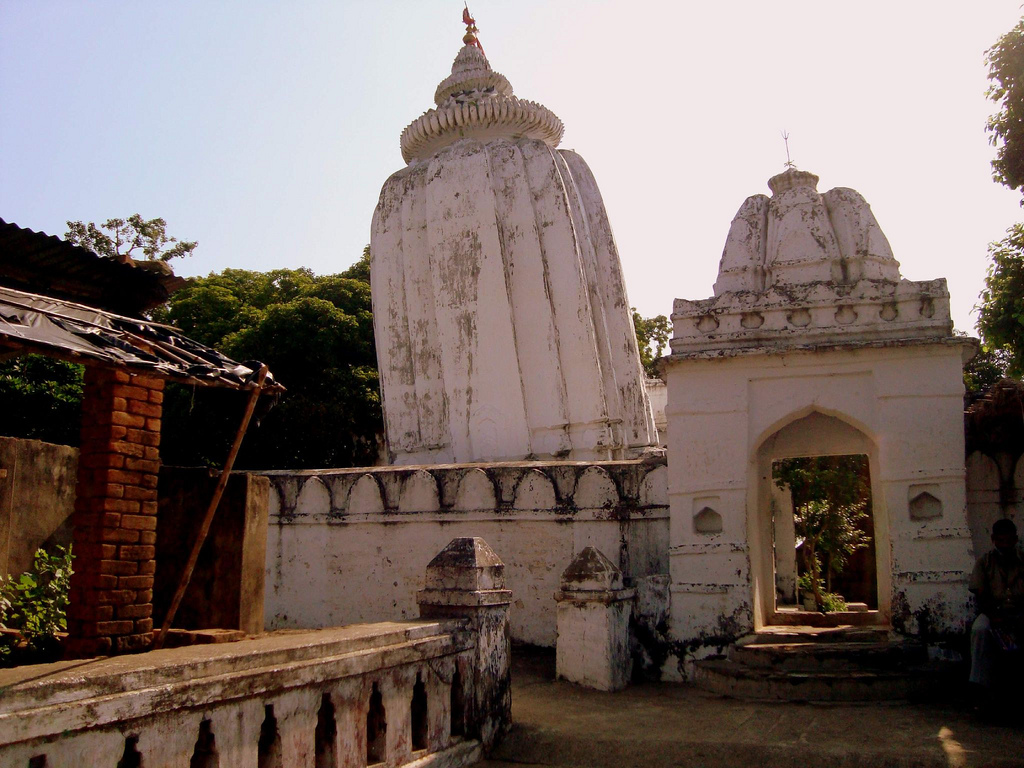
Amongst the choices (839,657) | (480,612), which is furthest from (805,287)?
(480,612)

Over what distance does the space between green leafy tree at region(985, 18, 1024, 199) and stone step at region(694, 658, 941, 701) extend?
185 inches

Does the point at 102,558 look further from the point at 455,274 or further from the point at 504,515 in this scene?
the point at 455,274

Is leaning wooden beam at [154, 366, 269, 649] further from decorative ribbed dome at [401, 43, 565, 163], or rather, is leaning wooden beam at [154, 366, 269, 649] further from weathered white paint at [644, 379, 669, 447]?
weathered white paint at [644, 379, 669, 447]

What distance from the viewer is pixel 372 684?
5.37 m

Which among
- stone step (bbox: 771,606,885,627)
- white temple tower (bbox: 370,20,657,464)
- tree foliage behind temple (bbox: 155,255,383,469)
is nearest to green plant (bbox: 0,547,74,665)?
stone step (bbox: 771,606,885,627)

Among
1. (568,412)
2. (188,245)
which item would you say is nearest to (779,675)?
(568,412)

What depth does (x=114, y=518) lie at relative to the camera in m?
5.01

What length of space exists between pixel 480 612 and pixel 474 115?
12429mm

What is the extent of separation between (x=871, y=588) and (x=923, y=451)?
13192 mm

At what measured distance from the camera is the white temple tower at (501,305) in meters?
15.1

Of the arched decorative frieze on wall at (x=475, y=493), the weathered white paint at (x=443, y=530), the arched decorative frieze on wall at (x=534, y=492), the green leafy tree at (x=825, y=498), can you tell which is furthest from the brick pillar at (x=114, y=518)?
the green leafy tree at (x=825, y=498)

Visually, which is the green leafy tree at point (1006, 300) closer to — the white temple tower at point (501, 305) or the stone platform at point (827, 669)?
the stone platform at point (827, 669)

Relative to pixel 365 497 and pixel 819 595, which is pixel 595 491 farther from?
pixel 819 595

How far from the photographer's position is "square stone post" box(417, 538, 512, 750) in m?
6.43
